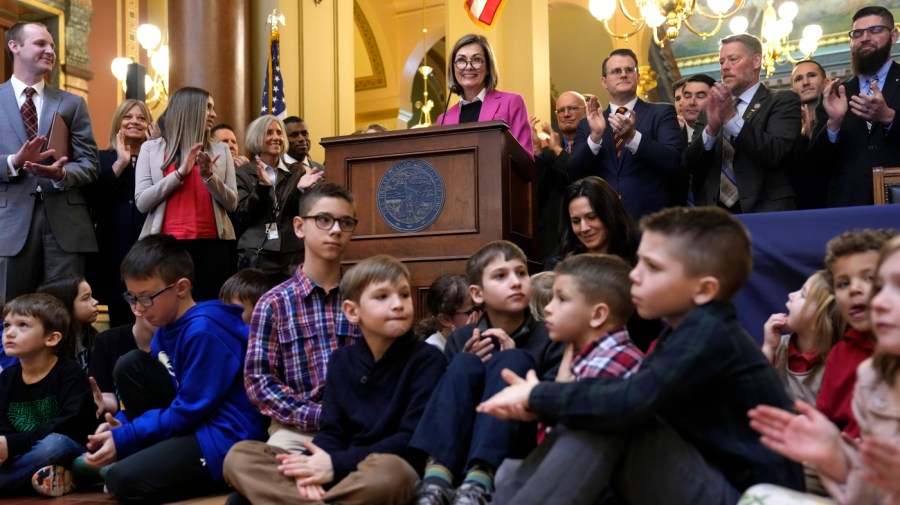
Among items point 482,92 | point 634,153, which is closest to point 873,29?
point 634,153

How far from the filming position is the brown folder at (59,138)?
4059mm

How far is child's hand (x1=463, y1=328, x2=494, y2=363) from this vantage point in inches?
95.8

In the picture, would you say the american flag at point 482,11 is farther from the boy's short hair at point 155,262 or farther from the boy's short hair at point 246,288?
the boy's short hair at point 155,262

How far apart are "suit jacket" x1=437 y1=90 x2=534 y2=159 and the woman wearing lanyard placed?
905 mm

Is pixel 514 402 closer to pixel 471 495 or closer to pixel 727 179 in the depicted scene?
pixel 471 495

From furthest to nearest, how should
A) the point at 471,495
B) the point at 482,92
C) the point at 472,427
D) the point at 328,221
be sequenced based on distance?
the point at 482,92
the point at 328,221
the point at 472,427
the point at 471,495

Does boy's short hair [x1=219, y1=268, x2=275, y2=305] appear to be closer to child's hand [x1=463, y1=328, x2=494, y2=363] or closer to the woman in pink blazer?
the woman in pink blazer

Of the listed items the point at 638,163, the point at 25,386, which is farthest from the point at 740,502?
the point at 25,386

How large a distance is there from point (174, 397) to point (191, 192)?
53.0 inches

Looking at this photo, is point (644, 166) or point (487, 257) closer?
point (487, 257)

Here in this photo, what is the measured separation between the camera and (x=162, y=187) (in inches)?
154

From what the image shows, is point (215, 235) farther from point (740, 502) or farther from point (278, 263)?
point (740, 502)

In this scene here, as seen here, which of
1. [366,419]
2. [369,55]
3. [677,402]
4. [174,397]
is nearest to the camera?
[677,402]

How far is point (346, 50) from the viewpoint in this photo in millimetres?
8031
